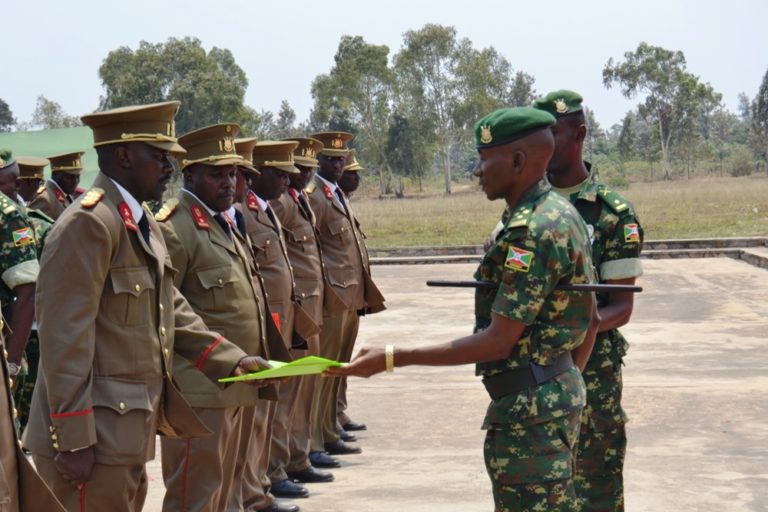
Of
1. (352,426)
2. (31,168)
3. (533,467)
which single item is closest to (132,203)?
(533,467)

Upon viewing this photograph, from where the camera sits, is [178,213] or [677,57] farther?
[677,57]

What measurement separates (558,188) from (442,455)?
289cm

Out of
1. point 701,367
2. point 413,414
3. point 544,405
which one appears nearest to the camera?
point 544,405

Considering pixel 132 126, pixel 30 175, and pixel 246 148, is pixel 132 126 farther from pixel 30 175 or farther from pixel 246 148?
pixel 30 175

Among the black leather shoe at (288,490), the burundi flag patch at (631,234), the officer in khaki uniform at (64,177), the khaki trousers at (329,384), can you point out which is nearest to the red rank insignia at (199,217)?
the burundi flag patch at (631,234)

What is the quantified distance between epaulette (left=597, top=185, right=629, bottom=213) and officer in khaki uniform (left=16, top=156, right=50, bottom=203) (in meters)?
5.07

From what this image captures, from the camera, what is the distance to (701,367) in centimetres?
966

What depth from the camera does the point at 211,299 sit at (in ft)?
16.5

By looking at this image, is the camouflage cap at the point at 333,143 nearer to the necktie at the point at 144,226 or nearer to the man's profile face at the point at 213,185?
the man's profile face at the point at 213,185

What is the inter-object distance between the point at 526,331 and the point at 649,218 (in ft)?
86.7

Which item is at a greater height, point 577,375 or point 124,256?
point 124,256

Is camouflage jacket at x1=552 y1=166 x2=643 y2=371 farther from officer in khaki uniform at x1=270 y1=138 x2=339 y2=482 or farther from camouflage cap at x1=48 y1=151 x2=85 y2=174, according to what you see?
camouflage cap at x1=48 y1=151 x2=85 y2=174

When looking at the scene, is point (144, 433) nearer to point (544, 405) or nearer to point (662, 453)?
point (544, 405)

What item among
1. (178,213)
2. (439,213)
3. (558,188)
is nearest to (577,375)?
(558,188)
